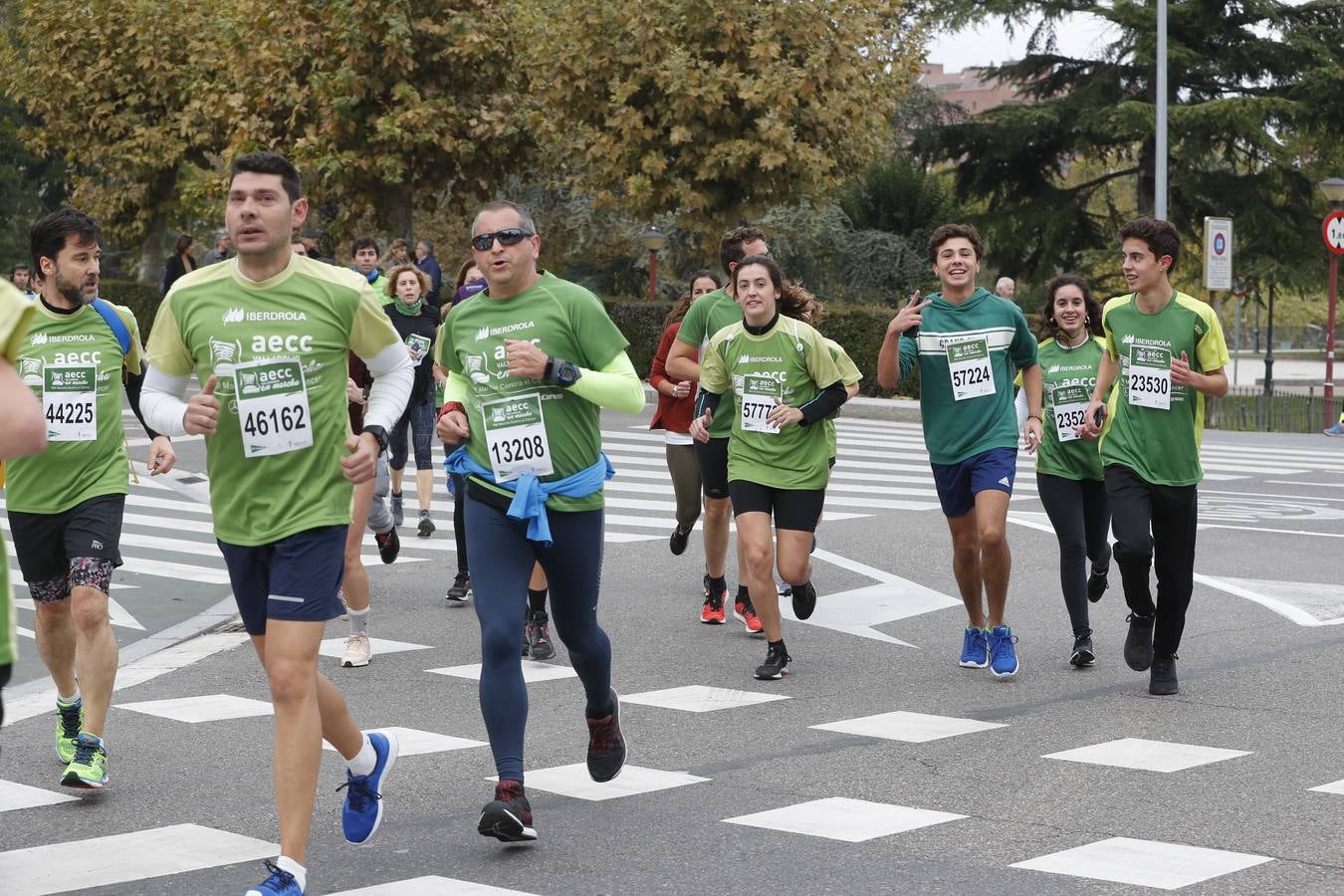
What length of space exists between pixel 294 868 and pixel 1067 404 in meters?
5.40

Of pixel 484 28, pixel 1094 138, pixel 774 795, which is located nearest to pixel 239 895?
pixel 774 795

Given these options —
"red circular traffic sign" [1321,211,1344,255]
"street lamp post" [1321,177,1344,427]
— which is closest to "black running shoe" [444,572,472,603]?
"street lamp post" [1321,177,1344,427]

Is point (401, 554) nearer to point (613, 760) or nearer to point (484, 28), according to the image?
point (613, 760)

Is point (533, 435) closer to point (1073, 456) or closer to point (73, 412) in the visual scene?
point (73, 412)

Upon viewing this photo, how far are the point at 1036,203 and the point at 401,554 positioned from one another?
2717cm

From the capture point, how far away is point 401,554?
1323cm

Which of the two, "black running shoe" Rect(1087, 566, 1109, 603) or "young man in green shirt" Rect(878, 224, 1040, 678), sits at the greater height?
"young man in green shirt" Rect(878, 224, 1040, 678)

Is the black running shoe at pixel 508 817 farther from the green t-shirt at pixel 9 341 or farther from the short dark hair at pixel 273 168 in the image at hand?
the green t-shirt at pixel 9 341

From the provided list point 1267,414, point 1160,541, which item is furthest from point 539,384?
point 1267,414

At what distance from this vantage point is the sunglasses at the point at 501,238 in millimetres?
5902

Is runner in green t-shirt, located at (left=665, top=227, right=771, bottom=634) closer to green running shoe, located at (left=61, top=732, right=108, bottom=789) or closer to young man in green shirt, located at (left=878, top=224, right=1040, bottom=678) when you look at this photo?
young man in green shirt, located at (left=878, top=224, right=1040, bottom=678)

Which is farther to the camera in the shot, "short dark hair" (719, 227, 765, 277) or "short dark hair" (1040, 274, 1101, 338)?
"short dark hair" (719, 227, 765, 277)

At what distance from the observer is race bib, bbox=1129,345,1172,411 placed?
8086 mm

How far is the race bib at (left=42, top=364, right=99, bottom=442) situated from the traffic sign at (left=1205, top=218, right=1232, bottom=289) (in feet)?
79.8
